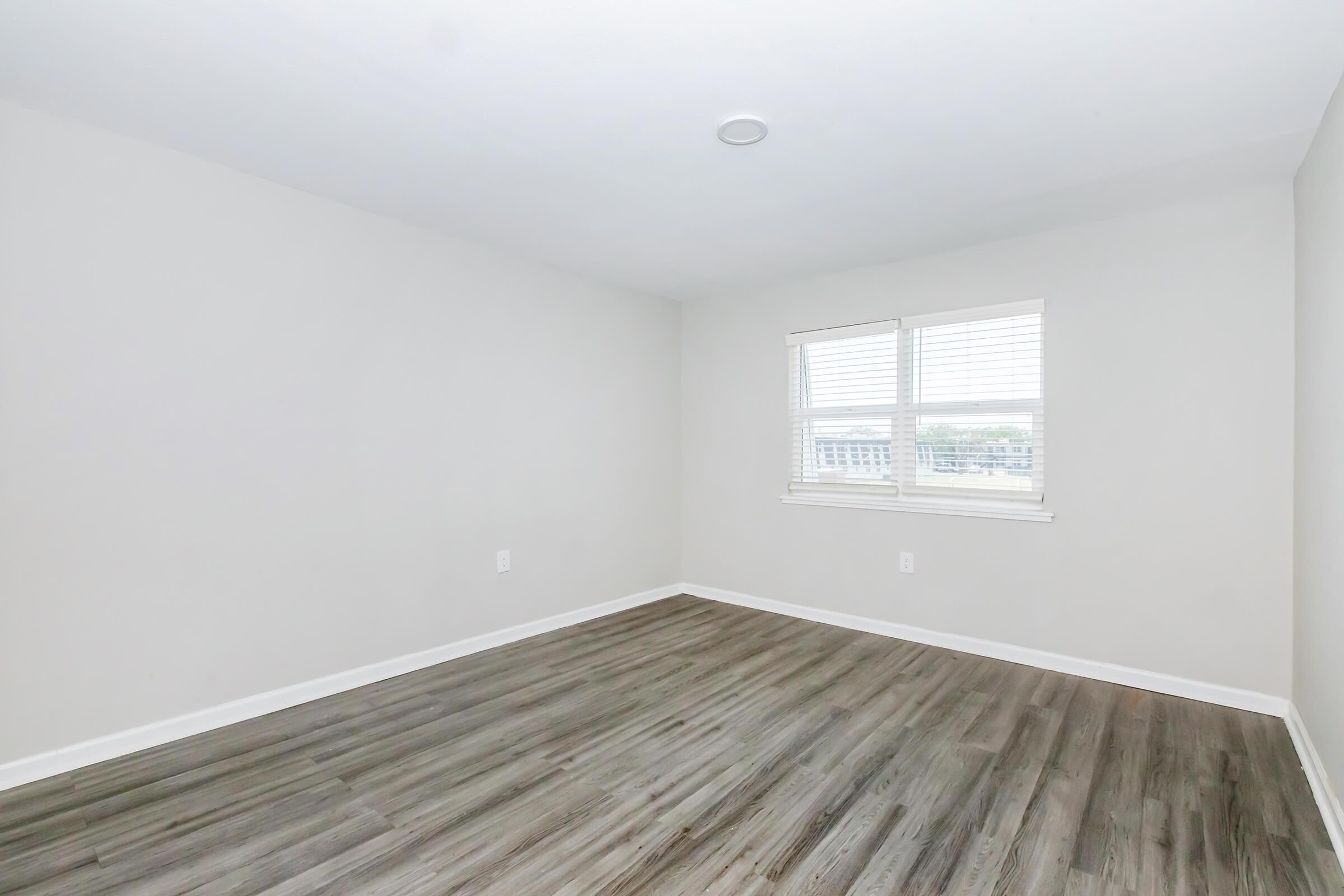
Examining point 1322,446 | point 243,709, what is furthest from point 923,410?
point 243,709

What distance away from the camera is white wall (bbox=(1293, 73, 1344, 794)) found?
2.06 m

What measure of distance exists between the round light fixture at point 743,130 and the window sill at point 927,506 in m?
2.40

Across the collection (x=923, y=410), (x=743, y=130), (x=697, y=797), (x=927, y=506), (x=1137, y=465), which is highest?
(x=743, y=130)

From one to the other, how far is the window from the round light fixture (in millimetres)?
1925

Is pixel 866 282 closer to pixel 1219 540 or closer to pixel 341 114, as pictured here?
pixel 1219 540

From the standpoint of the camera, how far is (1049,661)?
344 cm

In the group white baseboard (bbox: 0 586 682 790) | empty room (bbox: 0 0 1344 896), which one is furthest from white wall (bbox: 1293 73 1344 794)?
white baseboard (bbox: 0 586 682 790)

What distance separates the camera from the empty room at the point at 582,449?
188 cm

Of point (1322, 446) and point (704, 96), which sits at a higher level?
point (704, 96)

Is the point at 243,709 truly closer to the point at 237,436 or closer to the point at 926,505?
the point at 237,436

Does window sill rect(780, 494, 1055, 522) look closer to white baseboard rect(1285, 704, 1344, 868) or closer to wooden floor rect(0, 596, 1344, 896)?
wooden floor rect(0, 596, 1344, 896)

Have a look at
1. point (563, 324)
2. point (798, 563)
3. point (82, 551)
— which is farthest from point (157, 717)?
point (798, 563)

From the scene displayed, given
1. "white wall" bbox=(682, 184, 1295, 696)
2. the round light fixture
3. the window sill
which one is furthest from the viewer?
the window sill

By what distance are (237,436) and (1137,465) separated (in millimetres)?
4179
